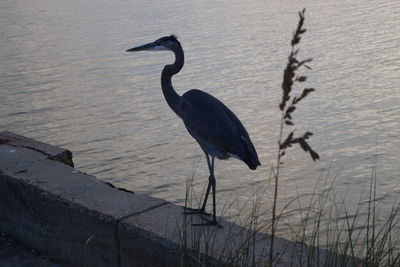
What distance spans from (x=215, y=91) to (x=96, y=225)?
680 cm

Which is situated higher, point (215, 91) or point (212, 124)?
point (212, 124)

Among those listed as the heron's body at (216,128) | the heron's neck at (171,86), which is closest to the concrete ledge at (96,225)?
the heron's body at (216,128)

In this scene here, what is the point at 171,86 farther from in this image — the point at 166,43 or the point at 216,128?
the point at 216,128

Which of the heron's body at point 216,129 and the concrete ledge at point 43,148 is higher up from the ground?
the heron's body at point 216,129

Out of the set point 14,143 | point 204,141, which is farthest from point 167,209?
point 14,143

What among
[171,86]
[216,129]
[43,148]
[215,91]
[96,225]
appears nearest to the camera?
[96,225]

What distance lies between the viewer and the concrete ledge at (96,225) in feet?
11.9

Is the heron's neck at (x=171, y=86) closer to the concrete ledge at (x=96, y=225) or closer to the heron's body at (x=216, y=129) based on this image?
the heron's body at (x=216, y=129)

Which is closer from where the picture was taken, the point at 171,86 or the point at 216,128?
the point at 216,128

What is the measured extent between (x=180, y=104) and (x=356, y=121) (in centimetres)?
447

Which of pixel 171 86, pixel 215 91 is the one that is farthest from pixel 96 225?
pixel 215 91

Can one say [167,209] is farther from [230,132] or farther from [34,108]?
[34,108]

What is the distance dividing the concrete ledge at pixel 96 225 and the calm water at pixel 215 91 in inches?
23.9

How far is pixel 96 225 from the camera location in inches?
162
